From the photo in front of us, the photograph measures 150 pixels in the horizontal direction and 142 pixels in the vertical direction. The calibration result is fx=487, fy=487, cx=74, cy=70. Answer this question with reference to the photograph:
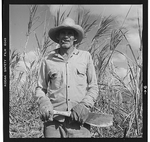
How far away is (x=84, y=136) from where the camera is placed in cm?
610

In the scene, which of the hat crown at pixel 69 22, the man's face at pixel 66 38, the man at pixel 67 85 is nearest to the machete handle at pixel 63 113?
the man at pixel 67 85

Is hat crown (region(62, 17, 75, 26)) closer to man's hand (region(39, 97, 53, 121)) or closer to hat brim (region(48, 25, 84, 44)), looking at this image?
hat brim (region(48, 25, 84, 44))

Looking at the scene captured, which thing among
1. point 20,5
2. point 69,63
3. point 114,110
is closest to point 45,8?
point 20,5

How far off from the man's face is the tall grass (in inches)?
6.5

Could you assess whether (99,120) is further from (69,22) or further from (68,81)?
(69,22)

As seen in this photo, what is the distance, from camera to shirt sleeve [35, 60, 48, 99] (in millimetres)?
6043

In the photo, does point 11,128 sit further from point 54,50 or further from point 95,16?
point 95,16

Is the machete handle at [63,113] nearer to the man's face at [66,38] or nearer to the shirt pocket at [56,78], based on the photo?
the shirt pocket at [56,78]

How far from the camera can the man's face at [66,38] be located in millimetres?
6000

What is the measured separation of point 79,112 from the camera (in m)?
5.97

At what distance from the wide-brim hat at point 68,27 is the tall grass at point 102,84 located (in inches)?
2.5

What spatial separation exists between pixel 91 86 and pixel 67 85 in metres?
0.30

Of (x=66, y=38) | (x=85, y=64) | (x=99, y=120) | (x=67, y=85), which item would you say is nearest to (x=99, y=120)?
(x=99, y=120)

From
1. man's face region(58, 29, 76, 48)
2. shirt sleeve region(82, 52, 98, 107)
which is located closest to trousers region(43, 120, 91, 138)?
shirt sleeve region(82, 52, 98, 107)
